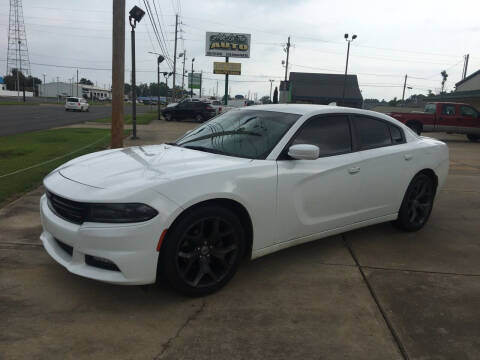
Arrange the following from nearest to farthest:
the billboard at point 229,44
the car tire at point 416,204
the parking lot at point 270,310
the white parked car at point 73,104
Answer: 1. the parking lot at point 270,310
2. the car tire at point 416,204
3. the white parked car at point 73,104
4. the billboard at point 229,44

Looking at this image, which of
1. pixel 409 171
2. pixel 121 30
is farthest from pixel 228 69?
pixel 409 171

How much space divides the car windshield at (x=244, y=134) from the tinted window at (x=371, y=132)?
0.84 m

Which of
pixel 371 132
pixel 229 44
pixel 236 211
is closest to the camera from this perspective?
pixel 236 211

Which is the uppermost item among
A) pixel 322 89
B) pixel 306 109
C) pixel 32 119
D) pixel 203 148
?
pixel 322 89

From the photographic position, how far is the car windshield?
3840 millimetres

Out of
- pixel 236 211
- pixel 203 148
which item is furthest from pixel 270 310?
pixel 203 148

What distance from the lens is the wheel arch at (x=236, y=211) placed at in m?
3.07

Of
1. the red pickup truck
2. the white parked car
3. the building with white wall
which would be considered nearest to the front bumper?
the red pickup truck

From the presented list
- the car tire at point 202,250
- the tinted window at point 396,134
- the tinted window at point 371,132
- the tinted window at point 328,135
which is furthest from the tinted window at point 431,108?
the car tire at point 202,250

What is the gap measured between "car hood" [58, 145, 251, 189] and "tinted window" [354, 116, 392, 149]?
1.55 metres

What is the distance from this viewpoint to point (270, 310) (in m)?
3.17

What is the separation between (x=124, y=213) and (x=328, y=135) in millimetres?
2247

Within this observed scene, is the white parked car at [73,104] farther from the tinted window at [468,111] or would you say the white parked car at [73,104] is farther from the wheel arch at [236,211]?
the wheel arch at [236,211]

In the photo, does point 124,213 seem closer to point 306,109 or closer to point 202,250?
point 202,250
